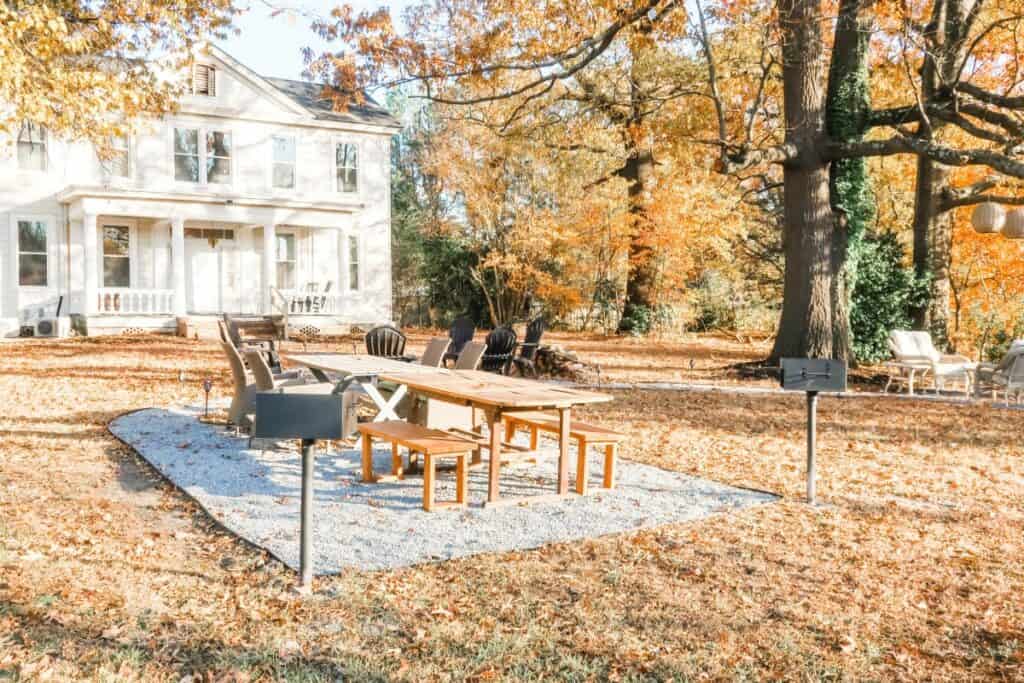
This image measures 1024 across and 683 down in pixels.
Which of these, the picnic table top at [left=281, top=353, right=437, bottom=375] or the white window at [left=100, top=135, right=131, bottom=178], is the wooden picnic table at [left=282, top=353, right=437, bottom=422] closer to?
the picnic table top at [left=281, top=353, right=437, bottom=375]

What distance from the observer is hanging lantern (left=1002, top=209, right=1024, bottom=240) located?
15.7m

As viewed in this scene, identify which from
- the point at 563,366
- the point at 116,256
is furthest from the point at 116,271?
the point at 563,366

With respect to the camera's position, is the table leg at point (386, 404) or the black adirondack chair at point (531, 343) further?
the black adirondack chair at point (531, 343)

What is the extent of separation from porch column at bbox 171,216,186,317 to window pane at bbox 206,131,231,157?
2927 mm

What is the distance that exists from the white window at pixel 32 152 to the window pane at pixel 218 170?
4323mm

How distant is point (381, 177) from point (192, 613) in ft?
83.6

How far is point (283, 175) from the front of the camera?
27359 millimetres

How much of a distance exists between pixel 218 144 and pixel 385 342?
1588cm

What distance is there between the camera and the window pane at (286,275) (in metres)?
27.5

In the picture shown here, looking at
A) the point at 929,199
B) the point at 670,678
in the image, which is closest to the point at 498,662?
the point at 670,678

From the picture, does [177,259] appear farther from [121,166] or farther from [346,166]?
[346,166]

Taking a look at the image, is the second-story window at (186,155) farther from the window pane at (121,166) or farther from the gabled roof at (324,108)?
the gabled roof at (324,108)

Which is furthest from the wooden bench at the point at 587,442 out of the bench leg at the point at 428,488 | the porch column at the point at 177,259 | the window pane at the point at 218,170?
the window pane at the point at 218,170

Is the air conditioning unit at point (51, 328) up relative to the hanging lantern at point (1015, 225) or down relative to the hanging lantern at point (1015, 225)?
down
